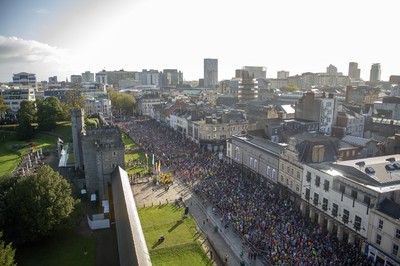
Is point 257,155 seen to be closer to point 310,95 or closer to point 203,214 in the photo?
point 203,214

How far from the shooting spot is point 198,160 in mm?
62656

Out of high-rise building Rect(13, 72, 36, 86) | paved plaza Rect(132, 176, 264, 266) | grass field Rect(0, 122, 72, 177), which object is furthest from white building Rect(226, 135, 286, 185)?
high-rise building Rect(13, 72, 36, 86)

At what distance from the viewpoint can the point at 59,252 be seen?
3216 centimetres

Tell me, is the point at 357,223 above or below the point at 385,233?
below

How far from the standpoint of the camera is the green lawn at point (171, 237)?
3030 cm

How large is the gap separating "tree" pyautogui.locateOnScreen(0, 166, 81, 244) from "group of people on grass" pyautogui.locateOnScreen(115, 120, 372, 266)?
1889cm

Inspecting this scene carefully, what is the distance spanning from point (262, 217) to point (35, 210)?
25265 mm

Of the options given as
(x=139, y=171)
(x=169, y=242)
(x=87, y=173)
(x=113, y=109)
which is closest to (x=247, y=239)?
(x=169, y=242)

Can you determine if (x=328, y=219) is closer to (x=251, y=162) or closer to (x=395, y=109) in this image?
(x=251, y=162)

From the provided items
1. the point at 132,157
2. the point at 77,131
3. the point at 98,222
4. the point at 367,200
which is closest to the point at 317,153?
the point at 367,200

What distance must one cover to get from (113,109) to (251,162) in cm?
11242

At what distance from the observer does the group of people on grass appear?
96.0 feet

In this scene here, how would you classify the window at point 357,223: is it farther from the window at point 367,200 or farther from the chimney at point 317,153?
the chimney at point 317,153

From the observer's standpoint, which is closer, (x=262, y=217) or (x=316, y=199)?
(x=262, y=217)
